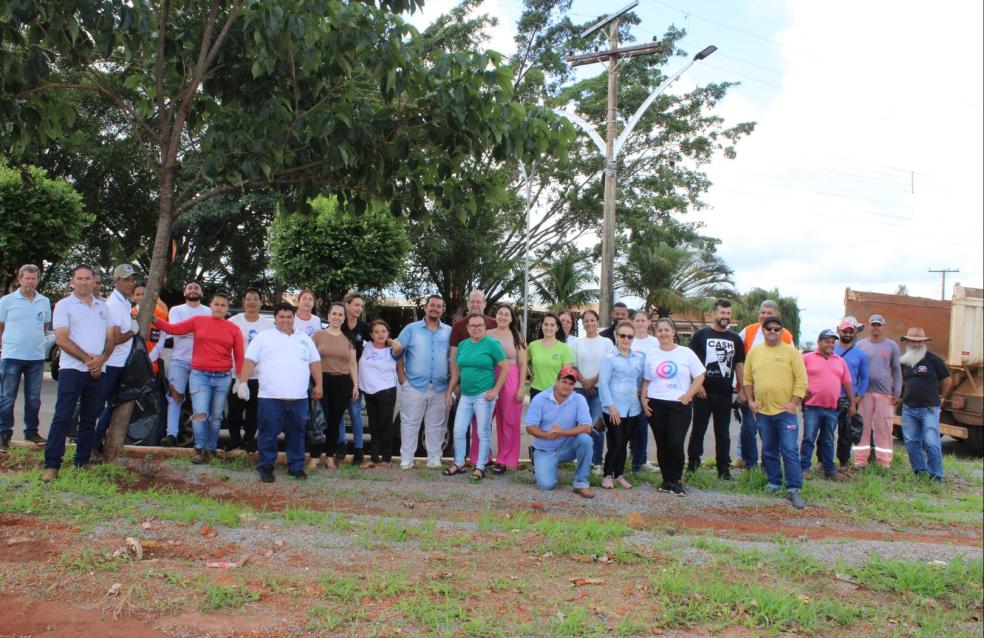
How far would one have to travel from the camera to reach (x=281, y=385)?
270 inches

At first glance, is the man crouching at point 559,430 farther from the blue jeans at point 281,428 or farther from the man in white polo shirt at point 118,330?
the man in white polo shirt at point 118,330

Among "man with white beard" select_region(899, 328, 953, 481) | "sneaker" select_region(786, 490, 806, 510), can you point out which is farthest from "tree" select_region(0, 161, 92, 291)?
"man with white beard" select_region(899, 328, 953, 481)

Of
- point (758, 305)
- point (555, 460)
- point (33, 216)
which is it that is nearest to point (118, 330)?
point (555, 460)

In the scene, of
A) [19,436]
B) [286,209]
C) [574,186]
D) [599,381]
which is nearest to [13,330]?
[19,436]

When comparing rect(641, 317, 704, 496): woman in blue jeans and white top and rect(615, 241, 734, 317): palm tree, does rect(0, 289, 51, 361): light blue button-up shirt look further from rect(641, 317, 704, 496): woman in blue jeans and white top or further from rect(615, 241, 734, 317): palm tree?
rect(615, 241, 734, 317): palm tree

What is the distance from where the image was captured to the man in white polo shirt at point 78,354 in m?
6.28

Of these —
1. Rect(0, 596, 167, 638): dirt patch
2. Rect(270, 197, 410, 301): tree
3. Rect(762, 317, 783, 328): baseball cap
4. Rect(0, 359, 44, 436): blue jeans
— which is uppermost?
Rect(270, 197, 410, 301): tree

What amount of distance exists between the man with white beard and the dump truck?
2.14 feet

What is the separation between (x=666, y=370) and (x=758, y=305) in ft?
147

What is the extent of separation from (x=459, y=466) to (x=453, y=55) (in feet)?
12.6

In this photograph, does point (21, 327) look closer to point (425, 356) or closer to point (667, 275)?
point (425, 356)

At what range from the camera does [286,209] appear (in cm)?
734

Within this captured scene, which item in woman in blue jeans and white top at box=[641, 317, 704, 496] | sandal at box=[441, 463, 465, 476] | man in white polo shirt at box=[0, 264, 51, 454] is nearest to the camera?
woman in blue jeans and white top at box=[641, 317, 704, 496]

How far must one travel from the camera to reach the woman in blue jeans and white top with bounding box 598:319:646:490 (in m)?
7.32
